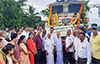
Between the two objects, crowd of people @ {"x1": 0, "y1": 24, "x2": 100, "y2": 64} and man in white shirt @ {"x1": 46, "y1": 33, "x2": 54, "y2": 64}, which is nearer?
crowd of people @ {"x1": 0, "y1": 24, "x2": 100, "y2": 64}

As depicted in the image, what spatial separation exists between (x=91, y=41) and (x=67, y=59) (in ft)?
9.42

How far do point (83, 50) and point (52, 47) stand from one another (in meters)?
2.75

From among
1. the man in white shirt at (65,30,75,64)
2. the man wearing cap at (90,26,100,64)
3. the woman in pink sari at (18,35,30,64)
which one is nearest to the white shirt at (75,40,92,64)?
the man wearing cap at (90,26,100,64)

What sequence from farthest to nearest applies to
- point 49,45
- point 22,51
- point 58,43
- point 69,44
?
1. point 58,43
2. point 49,45
3. point 69,44
4. point 22,51

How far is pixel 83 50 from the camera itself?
15.7 feet

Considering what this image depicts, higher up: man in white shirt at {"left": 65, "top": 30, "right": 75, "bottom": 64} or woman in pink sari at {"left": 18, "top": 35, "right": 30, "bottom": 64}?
woman in pink sari at {"left": 18, "top": 35, "right": 30, "bottom": 64}

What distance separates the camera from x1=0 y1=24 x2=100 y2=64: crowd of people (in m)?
4.76

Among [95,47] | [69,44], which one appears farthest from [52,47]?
[95,47]

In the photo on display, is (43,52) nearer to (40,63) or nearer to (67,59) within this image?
(40,63)

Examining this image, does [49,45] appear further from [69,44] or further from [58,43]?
[69,44]

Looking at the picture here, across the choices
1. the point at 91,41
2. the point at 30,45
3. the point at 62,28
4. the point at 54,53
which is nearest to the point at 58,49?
the point at 54,53

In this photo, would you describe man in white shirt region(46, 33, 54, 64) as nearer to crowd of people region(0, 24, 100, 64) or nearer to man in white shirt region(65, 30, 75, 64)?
crowd of people region(0, 24, 100, 64)

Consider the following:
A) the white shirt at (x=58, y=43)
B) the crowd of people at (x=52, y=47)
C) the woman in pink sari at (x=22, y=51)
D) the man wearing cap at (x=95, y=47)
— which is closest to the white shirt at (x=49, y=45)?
the crowd of people at (x=52, y=47)

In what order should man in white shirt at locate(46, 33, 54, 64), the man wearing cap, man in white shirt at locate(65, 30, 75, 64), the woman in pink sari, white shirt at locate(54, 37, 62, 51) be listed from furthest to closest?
white shirt at locate(54, 37, 62, 51)
man in white shirt at locate(46, 33, 54, 64)
man in white shirt at locate(65, 30, 75, 64)
the woman in pink sari
the man wearing cap
